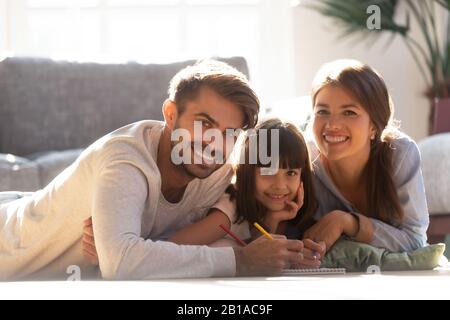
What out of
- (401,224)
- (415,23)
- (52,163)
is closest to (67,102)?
(52,163)

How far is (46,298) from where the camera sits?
1161 mm

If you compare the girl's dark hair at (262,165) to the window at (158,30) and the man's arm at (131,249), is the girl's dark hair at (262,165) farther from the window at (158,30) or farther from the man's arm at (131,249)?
the window at (158,30)

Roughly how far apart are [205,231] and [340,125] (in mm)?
383

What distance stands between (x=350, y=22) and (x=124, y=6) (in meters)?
1.09

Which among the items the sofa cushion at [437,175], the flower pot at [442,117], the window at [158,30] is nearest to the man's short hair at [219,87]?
the sofa cushion at [437,175]

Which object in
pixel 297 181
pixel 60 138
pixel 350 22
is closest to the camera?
pixel 297 181

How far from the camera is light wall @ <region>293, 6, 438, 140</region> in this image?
14.2 ft

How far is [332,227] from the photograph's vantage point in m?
1.83

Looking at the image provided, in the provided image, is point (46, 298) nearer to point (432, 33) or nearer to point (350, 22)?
point (350, 22)

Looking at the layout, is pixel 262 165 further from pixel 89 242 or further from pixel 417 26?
pixel 417 26
